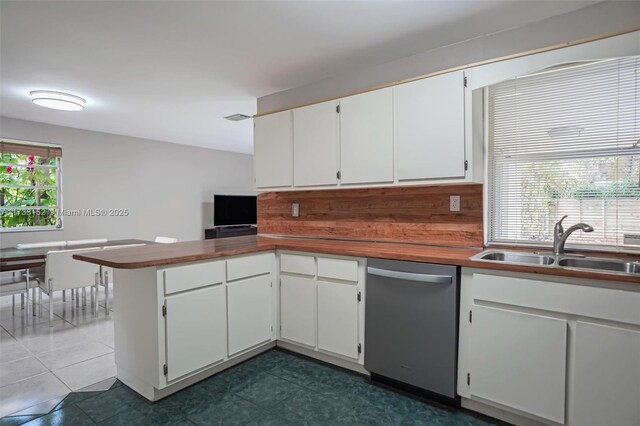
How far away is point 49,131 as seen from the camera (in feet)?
16.1

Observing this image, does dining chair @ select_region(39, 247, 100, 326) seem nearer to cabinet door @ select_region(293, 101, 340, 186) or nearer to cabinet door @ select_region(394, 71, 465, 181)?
cabinet door @ select_region(293, 101, 340, 186)

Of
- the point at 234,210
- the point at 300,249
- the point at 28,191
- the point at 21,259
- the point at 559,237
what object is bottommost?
the point at 21,259

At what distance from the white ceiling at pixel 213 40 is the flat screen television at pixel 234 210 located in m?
3.52

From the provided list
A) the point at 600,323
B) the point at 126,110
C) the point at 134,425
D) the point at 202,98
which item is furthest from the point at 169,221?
the point at 600,323

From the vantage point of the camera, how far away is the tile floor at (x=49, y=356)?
2.21 meters

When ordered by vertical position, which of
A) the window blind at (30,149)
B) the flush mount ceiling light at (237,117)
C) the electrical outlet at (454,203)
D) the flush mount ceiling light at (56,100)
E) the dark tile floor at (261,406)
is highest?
the flush mount ceiling light at (237,117)

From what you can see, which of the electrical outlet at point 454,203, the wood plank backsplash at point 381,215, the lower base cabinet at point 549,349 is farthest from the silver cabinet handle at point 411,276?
the electrical outlet at point 454,203

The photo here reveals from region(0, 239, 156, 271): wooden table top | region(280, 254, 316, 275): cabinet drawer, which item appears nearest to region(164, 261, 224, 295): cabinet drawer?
region(280, 254, 316, 275): cabinet drawer

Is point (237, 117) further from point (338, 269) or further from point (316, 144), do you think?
point (338, 269)

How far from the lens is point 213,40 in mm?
2424

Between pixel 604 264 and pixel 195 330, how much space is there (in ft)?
8.05

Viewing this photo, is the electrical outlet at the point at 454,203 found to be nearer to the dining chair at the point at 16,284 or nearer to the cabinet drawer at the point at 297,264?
the cabinet drawer at the point at 297,264

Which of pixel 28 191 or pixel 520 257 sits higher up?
pixel 28 191

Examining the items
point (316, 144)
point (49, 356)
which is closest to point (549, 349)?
point (316, 144)
